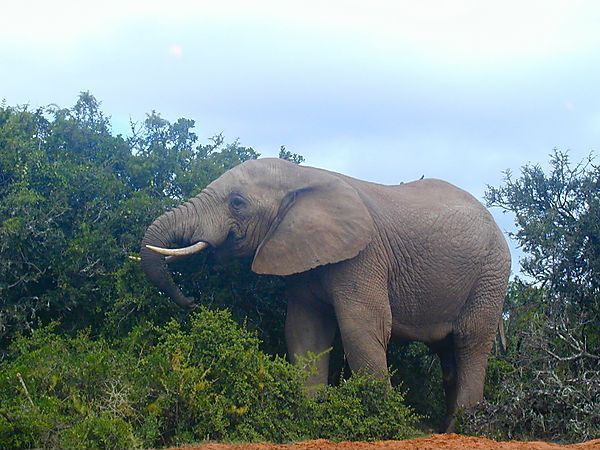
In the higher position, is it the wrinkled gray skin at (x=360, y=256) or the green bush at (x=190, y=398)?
the wrinkled gray skin at (x=360, y=256)

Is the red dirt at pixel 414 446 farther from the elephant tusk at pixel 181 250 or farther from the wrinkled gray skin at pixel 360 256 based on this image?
the elephant tusk at pixel 181 250

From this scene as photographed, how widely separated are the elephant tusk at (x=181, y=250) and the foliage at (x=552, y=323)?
12.4 feet

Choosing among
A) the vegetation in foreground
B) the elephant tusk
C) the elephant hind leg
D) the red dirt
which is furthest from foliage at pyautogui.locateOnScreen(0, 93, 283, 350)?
the red dirt

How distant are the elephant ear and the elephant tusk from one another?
69cm

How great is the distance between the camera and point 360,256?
10922 millimetres

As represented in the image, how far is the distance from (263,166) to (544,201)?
448 cm

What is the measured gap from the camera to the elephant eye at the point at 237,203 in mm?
10945

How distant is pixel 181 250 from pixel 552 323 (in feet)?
15.0

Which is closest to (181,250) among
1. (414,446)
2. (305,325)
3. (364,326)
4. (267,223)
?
(267,223)

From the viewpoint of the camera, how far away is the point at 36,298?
1117 centimetres

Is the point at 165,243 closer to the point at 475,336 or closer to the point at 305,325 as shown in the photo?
the point at 305,325

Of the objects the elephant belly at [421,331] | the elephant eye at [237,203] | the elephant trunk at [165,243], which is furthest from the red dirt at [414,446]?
the elephant eye at [237,203]

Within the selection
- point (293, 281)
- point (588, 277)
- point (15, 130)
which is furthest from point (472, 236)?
point (15, 130)

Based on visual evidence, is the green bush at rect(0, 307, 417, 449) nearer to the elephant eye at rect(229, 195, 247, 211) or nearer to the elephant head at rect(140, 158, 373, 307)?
the elephant head at rect(140, 158, 373, 307)
